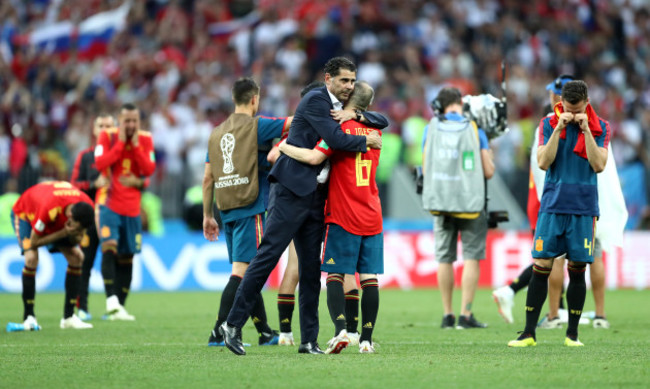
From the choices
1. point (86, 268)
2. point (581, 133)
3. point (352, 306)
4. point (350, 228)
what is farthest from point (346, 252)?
point (86, 268)

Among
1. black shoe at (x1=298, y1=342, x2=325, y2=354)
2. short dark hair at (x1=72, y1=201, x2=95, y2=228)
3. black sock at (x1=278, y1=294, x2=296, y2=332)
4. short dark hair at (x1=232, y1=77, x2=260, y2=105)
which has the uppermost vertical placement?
short dark hair at (x1=232, y1=77, x2=260, y2=105)

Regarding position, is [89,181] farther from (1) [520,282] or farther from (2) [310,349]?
(2) [310,349]

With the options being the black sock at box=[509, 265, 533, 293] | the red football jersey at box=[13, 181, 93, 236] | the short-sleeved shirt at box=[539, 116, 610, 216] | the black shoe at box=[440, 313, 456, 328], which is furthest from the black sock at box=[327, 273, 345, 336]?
the red football jersey at box=[13, 181, 93, 236]

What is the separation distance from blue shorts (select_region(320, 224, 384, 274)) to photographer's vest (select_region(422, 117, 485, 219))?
10.2 ft

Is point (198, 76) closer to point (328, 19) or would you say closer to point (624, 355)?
point (328, 19)

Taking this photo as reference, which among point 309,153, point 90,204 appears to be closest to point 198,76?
point 90,204

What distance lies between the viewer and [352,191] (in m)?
8.23

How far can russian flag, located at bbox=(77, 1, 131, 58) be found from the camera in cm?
2606

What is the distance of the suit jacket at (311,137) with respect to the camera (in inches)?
317

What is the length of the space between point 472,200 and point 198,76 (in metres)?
13.9

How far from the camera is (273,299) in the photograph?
52.6ft

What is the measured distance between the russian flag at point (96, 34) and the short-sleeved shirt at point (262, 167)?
57.7ft

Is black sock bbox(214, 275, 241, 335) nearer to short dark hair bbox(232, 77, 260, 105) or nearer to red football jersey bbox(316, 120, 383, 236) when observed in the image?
red football jersey bbox(316, 120, 383, 236)

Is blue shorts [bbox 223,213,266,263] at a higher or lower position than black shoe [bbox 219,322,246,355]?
higher
